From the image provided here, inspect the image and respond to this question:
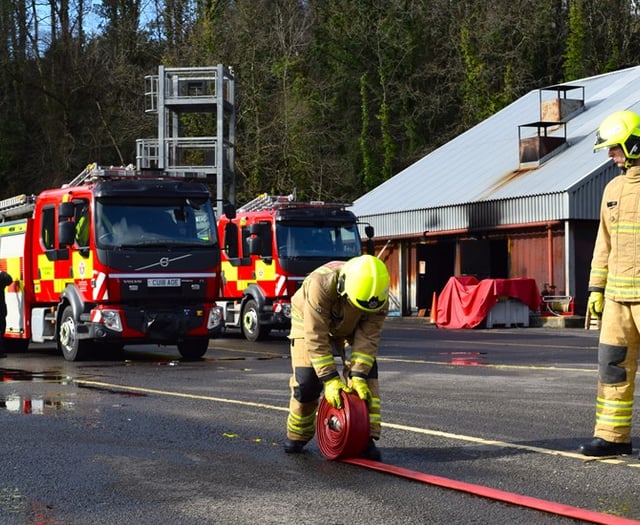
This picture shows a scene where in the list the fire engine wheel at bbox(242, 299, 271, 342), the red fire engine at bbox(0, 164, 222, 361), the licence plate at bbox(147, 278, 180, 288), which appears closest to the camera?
the red fire engine at bbox(0, 164, 222, 361)

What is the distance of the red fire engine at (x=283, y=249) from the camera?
24.4m

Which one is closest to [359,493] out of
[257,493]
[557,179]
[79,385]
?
[257,493]

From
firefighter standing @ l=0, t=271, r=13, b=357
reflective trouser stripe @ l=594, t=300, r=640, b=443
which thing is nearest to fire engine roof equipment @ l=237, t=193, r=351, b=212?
firefighter standing @ l=0, t=271, r=13, b=357

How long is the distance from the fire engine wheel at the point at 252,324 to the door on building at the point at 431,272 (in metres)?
15.2

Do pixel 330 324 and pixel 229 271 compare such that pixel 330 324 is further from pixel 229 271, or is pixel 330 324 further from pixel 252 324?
pixel 229 271

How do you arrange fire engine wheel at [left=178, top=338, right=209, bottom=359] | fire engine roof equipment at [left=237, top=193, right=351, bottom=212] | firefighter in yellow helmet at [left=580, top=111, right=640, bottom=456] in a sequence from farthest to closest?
fire engine roof equipment at [left=237, top=193, right=351, bottom=212] < fire engine wheel at [left=178, top=338, right=209, bottom=359] < firefighter in yellow helmet at [left=580, top=111, right=640, bottom=456]

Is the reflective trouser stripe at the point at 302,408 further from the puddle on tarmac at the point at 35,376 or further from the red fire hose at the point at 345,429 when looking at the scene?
the puddle on tarmac at the point at 35,376

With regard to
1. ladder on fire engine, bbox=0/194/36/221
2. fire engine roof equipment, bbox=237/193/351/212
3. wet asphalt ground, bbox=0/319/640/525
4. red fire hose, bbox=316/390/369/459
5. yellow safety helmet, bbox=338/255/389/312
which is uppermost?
fire engine roof equipment, bbox=237/193/351/212

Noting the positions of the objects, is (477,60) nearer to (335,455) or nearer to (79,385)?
(79,385)

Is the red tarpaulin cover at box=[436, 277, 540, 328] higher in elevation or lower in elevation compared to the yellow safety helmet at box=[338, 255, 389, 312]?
lower

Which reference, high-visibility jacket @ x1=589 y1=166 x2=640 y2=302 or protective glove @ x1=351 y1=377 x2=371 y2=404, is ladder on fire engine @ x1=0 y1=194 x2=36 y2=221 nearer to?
A: protective glove @ x1=351 y1=377 x2=371 y2=404

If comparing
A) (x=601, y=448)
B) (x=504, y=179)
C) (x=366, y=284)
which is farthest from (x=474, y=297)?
(x=366, y=284)

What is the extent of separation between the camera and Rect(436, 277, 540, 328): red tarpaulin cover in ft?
103

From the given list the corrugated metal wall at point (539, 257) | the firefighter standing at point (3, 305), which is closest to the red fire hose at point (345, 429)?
the firefighter standing at point (3, 305)
